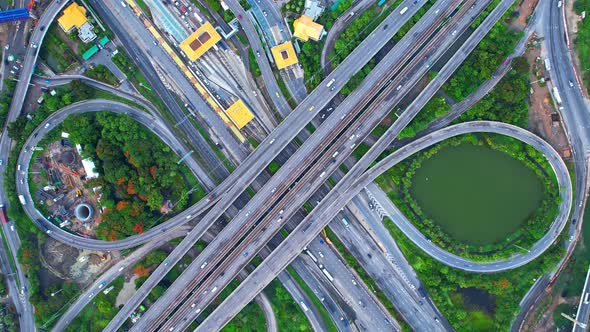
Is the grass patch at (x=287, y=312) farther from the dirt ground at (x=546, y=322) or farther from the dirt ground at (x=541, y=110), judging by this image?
the dirt ground at (x=541, y=110)

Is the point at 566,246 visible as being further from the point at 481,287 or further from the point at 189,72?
the point at 189,72

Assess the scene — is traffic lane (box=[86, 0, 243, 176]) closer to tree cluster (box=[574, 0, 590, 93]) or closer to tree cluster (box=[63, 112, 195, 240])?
tree cluster (box=[63, 112, 195, 240])

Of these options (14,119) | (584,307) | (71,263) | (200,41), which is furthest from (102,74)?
(584,307)

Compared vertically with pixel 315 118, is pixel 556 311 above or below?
below

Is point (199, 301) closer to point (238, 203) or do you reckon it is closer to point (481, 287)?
point (238, 203)

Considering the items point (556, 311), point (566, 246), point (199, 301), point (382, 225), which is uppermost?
point (199, 301)

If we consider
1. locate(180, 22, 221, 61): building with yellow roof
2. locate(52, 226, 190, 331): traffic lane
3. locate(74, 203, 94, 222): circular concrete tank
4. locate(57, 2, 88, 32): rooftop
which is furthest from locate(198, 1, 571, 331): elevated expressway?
locate(57, 2, 88, 32): rooftop

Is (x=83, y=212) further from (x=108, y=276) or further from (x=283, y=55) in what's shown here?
(x=283, y=55)

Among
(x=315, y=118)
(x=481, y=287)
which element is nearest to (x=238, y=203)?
(x=315, y=118)
